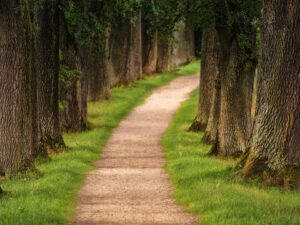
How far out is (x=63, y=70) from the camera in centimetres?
2291

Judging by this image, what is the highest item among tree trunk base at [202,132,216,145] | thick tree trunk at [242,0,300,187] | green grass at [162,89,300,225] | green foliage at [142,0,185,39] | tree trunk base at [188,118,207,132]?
green foliage at [142,0,185,39]

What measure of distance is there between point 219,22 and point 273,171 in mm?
5572

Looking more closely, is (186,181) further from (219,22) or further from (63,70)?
(63,70)

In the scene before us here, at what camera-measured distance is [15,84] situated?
1564 cm

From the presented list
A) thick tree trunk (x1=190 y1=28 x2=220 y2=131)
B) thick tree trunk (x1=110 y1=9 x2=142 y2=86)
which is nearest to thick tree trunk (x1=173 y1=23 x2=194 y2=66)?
thick tree trunk (x1=110 y1=9 x2=142 y2=86)

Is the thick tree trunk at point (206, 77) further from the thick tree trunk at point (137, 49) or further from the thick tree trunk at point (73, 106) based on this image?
the thick tree trunk at point (137, 49)

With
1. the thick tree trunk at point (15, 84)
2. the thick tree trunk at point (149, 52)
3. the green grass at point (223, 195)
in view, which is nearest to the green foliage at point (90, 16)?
the green grass at point (223, 195)

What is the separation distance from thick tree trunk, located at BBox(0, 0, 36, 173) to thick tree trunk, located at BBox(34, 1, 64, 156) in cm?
388

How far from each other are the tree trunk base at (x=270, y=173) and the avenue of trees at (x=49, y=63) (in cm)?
455

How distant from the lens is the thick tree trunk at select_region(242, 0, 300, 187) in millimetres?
13648

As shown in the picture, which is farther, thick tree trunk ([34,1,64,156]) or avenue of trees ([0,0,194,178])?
thick tree trunk ([34,1,64,156])

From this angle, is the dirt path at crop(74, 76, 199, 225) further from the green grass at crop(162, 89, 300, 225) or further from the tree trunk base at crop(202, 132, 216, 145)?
the tree trunk base at crop(202, 132, 216, 145)

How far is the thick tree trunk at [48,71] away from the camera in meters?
20.1

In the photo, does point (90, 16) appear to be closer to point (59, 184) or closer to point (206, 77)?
point (206, 77)
